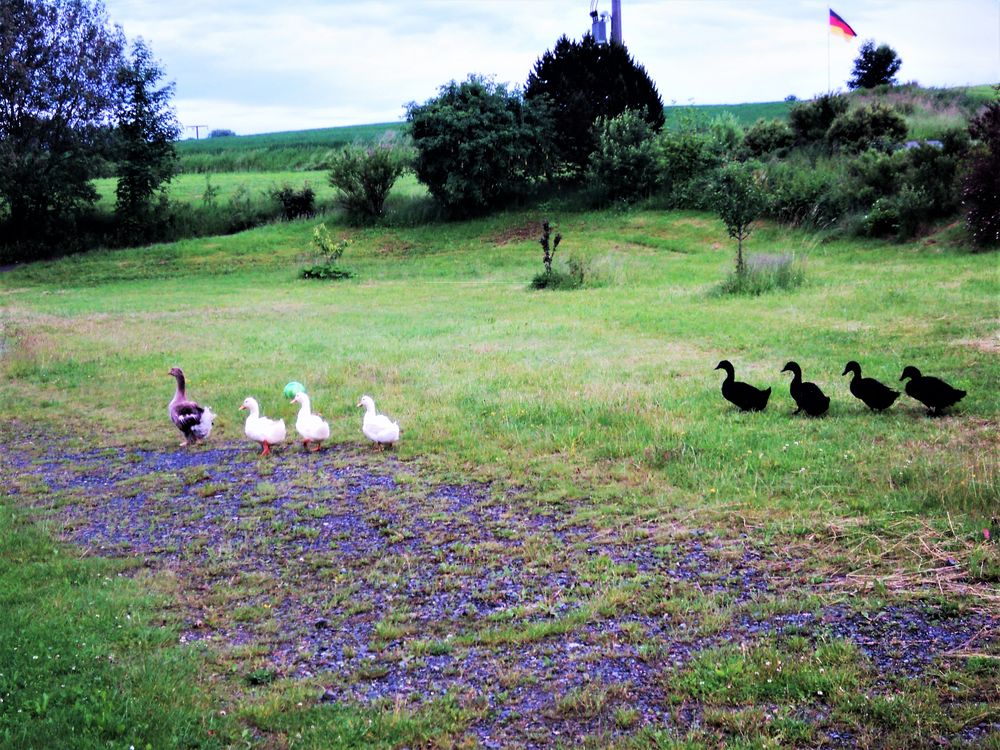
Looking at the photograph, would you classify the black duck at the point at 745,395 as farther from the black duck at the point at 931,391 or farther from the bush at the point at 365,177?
the bush at the point at 365,177

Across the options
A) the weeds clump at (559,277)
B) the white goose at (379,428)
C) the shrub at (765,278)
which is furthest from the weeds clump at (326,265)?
the white goose at (379,428)

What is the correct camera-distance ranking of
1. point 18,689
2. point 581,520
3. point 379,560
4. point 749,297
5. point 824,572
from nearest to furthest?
point 18,689, point 824,572, point 379,560, point 581,520, point 749,297

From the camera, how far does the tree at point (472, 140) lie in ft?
107

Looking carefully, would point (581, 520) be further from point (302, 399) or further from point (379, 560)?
point (302, 399)

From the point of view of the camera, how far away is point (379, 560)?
5.99 metres

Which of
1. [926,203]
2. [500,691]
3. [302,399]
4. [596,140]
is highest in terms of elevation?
[596,140]

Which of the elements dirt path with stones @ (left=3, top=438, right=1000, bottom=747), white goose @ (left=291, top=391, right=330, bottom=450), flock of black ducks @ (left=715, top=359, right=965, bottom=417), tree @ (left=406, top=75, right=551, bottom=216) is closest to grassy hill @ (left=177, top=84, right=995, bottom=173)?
tree @ (left=406, top=75, right=551, bottom=216)

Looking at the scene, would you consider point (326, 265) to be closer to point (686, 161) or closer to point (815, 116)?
point (686, 161)

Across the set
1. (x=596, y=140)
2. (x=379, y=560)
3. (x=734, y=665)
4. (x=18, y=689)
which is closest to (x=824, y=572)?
(x=734, y=665)

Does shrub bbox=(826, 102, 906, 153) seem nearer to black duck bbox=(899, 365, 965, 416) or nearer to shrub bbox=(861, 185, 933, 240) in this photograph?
shrub bbox=(861, 185, 933, 240)

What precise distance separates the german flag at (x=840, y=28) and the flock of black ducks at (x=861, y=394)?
25403mm

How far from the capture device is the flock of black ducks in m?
8.01

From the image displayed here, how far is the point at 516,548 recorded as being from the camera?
238 inches

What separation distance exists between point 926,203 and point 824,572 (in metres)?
20.1
